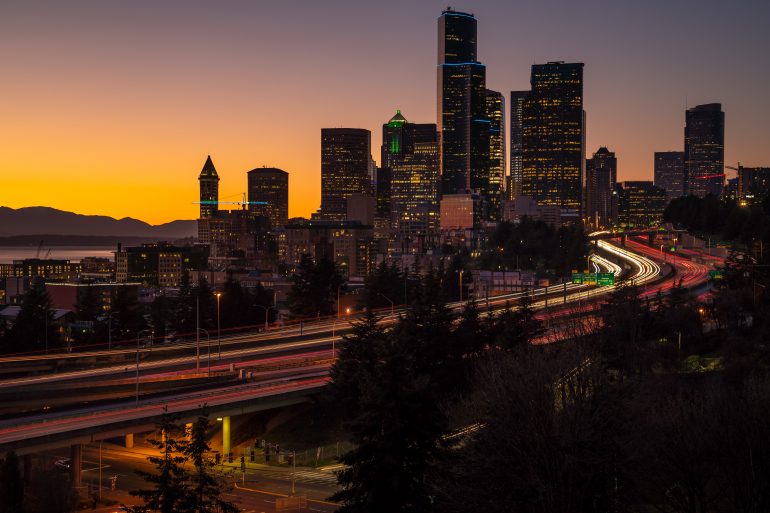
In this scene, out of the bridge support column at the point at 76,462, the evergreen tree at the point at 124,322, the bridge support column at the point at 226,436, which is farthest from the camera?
the evergreen tree at the point at 124,322

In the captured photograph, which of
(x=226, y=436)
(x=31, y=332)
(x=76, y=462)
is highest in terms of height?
(x=31, y=332)

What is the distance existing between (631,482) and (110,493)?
21.5 metres

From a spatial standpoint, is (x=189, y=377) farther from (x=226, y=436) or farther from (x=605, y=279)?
(x=605, y=279)

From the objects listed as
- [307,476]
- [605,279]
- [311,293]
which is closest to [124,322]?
[311,293]

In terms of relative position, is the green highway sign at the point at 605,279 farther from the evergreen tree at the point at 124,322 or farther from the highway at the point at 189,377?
the evergreen tree at the point at 124,322

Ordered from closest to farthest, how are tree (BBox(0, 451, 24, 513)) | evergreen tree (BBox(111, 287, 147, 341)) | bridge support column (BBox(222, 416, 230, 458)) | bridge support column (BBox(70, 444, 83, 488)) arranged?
tree (BBox(0, 451, 24, 513)), bridge support column (BBox(70, 444, 83, 488)), bridge support column (BBox(222, 416, 230, 458)), evergreen tree (BBox(111, 287, 147, 341))

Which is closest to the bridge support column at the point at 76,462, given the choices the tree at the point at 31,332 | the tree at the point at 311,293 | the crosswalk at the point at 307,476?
the crosswalk at the point at 307,476

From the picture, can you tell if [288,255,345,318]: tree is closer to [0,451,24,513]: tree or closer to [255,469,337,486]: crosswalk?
[255,469,337,486]: crosswalk

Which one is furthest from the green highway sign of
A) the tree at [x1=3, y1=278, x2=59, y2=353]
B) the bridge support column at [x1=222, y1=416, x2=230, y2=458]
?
the bridge support column at [x1=222, y1=416, x2=230, y2=458]

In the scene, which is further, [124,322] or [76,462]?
[124,322]

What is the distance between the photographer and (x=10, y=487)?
1223 inches

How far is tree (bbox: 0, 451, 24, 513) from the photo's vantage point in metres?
31.0

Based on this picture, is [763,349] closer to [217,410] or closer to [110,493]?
[217,410]

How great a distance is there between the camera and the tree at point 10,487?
30953 millimetres
